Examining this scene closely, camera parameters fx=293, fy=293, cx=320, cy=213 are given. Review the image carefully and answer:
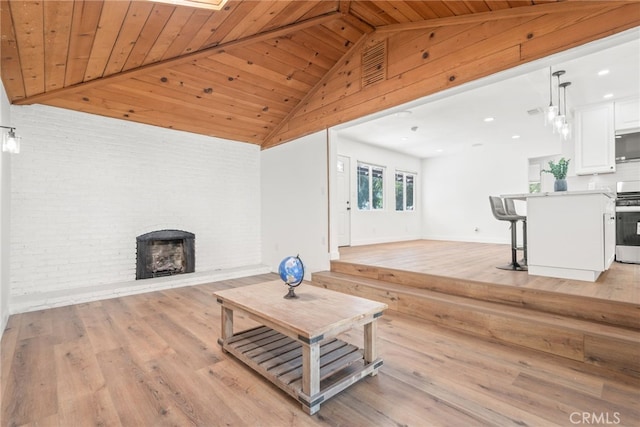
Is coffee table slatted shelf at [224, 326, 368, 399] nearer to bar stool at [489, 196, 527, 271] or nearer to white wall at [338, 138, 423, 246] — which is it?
bar stool at [489, 196, 527, 271]

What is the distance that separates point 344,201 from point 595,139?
4.67 metres

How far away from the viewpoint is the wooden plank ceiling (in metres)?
2.40

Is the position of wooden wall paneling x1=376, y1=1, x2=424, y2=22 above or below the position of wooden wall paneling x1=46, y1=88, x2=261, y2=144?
above

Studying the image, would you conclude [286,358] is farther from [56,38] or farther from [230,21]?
[56,38]

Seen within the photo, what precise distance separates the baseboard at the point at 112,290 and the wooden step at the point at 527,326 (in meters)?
2.82

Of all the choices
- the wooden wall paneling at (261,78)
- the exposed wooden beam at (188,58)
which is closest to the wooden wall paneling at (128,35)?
the exposed wooden beam at (188,58)

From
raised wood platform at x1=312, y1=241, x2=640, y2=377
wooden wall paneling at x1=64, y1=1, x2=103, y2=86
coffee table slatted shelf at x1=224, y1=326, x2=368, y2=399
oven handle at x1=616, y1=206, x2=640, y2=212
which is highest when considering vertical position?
wooden wall paneling at x1=64, y1=1, x2=103, y2=86

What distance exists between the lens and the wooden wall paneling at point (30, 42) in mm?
2072

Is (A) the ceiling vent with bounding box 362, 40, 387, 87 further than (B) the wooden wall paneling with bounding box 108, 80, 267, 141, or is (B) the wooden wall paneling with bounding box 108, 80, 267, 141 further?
(B) the wooden wall paneling with bounding box 108, 80, 267, 141

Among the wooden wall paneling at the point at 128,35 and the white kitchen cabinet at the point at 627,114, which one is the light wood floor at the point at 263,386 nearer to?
the wooden wall paneling at the point at 128,35

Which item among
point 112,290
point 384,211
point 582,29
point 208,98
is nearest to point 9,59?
point 208,98

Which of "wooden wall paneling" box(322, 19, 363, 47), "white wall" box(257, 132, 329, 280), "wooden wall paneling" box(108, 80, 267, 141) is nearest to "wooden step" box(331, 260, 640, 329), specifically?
"white wall" box(257, 132, 329, 280)

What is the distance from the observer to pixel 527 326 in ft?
7.91

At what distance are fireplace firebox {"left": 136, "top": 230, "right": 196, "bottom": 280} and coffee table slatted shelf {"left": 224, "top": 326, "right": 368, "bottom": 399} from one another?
284cm
